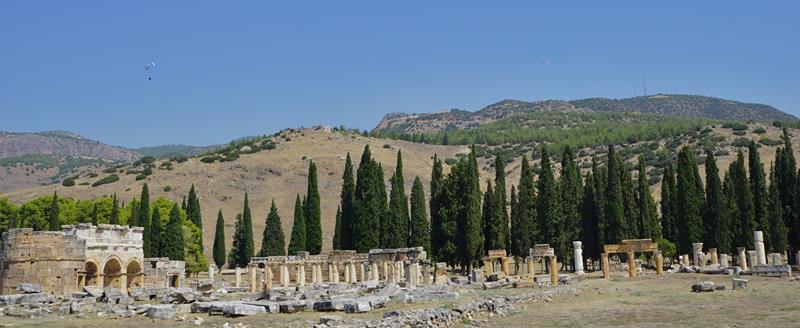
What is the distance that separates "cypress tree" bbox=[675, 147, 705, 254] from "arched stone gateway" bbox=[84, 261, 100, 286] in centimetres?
3968

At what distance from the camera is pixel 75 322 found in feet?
77.6

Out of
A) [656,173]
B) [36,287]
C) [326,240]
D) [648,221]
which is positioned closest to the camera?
[36,287]

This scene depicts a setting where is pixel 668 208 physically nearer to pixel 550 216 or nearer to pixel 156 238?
pixel 550 216


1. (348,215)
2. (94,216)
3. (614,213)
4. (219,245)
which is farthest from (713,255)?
(94,216)

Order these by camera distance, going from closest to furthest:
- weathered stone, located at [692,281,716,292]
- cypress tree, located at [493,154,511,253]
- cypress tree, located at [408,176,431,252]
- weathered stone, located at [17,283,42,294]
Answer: weathered stone, located at [17,283,42,294], weathered stone, located at [692,281,716,292], cypress tree, located at [493,154,511,253], cypress tree, located at [408,176,431,252]

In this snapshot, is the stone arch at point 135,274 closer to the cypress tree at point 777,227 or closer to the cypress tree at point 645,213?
the cypress tree at point 645,213

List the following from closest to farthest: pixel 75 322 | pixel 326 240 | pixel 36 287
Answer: pixel 75 322 → pixel 36 287 → pixel 326 240

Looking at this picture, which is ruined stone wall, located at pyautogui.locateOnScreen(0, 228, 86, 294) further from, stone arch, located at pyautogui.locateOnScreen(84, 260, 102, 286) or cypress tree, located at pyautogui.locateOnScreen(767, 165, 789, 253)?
cypress tree, located at pyautogui.locateOnScreen(767, 165, 789, 253)

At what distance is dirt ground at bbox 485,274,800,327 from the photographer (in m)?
25.1

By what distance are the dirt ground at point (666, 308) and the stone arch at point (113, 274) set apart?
899 inches

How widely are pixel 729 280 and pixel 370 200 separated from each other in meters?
26.9

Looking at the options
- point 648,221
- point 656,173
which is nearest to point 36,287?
point 648,221

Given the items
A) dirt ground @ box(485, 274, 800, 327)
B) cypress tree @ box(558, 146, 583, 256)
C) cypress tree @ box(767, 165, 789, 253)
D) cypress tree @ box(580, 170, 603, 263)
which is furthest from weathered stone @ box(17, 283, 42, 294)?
cypress tree @ box(767, 165, 789, 253)

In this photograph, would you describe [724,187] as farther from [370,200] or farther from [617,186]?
[370,200]
